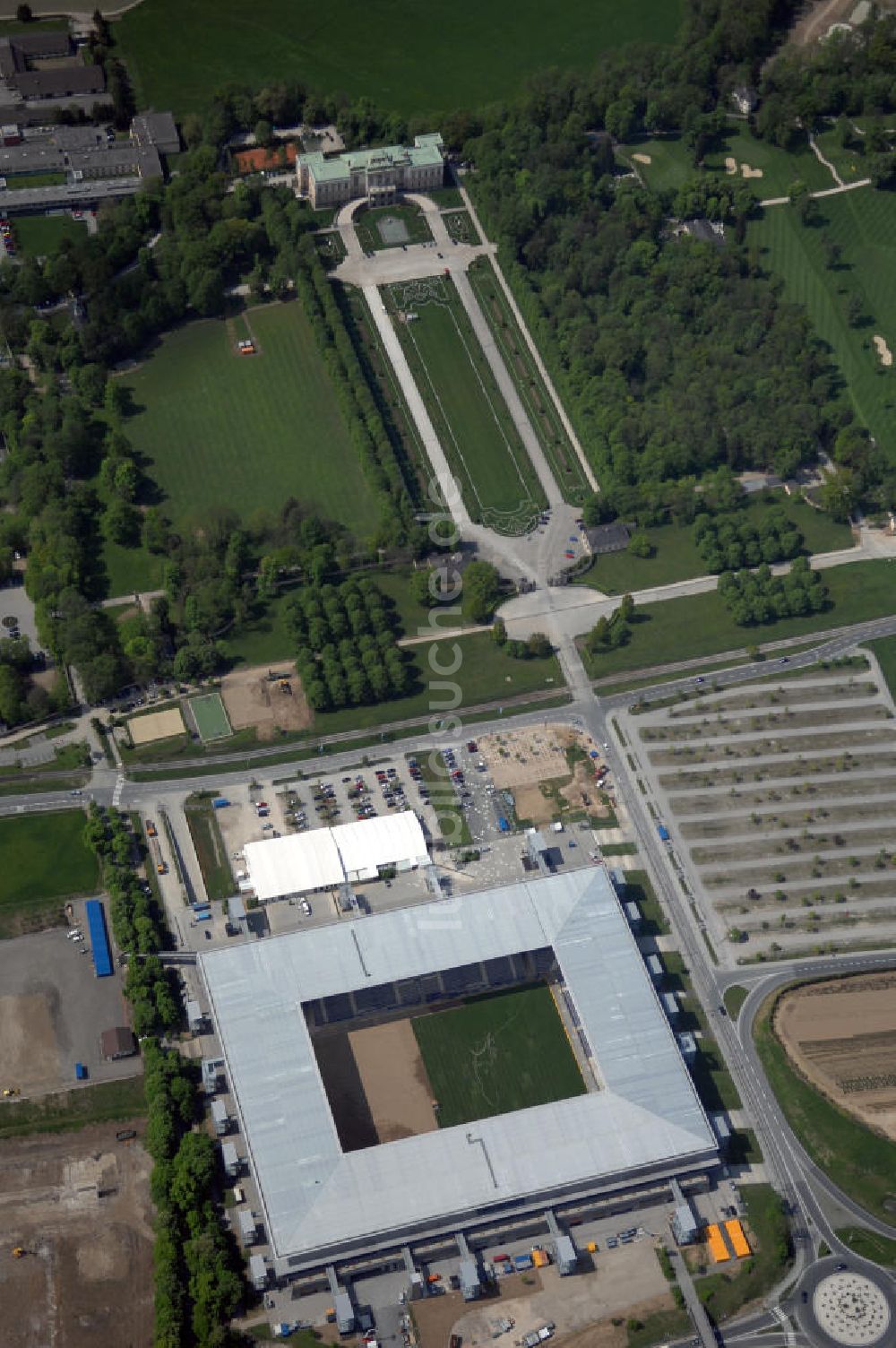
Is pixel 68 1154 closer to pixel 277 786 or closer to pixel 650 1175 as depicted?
pixel 277 786

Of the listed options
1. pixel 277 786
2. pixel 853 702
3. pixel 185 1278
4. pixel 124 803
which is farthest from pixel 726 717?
pixel 185 1278

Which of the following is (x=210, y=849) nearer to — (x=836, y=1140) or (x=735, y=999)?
(x=735, y=999)

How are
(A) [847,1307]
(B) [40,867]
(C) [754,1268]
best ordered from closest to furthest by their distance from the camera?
1. (A) [847,1307]
2. (C) [754,1268]
3. (B) [40,867]

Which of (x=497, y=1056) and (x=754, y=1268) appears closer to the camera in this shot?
(x=754, y=1268)

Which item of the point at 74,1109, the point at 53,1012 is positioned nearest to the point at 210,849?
the point at 53,1012

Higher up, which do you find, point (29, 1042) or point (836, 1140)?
point (29, 1042)

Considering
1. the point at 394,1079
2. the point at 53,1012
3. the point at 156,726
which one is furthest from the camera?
the point at 156,726

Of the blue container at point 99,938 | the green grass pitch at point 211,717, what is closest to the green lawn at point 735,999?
the green grass pitch at point 211,717
